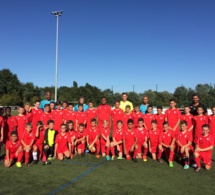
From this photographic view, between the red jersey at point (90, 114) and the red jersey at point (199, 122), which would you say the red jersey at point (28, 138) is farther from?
the red jersey at point (199, 122)

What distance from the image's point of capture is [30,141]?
21.2 feet

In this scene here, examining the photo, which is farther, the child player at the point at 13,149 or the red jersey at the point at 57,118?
the red jersey at the point at 57,118

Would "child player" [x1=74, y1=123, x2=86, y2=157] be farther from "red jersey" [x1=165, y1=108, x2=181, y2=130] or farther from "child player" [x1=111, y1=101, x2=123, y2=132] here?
"red jersey" [x1=165, y1=108, x2=181, y2=130]

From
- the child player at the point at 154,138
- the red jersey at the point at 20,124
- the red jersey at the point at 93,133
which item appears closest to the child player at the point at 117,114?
the red jersey at the point at 93,133

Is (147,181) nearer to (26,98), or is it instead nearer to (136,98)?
(136,98)

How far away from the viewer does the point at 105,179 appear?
16.2 ft

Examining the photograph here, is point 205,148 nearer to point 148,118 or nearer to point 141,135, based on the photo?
point 141,135

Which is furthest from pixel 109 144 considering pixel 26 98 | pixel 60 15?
pixel 26 98

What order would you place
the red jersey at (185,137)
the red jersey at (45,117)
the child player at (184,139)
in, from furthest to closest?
the red jersey at (45,117), the red jersey at (185,137), the child player at (184,139)

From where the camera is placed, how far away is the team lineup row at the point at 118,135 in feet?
20.4

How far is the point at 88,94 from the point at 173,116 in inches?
1584

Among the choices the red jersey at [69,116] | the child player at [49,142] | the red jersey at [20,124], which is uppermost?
the red jersey at [69,116]

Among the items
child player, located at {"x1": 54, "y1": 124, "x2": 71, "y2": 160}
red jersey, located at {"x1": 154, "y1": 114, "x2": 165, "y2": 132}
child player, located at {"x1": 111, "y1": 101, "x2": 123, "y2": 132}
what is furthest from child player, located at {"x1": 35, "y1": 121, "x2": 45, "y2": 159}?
red jersey, located at {"x1": 154, "y1": 114, "x2": 165, "y2": 132}

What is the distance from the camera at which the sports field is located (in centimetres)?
434
